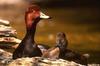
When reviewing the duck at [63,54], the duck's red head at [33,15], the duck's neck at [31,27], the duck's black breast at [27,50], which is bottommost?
the duck at [63,54]

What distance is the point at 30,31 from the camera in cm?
567

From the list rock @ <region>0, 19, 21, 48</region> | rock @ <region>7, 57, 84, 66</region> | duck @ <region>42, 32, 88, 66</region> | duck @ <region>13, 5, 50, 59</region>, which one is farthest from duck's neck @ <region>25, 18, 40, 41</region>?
rock @ <region>0, 19, 21, 48</region>

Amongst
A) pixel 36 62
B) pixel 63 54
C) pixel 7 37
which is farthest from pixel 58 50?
pixel 36 62

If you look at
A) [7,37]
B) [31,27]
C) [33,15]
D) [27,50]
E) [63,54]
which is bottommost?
[63,54]

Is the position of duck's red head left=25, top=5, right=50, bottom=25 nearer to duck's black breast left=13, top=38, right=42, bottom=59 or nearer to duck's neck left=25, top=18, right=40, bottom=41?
duck's neck left=25, top=18, right=40, bottom=41

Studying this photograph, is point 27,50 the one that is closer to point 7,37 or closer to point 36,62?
point 36,62

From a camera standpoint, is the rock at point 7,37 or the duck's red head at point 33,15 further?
the rock at point 7,37

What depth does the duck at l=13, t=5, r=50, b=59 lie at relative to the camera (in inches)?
221

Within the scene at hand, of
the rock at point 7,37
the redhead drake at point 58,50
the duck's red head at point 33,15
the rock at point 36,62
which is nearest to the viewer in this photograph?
the rock at point 36,62

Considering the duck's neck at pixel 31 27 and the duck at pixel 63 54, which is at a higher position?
the duck's neck at pixel 31 27

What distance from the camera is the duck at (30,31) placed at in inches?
221

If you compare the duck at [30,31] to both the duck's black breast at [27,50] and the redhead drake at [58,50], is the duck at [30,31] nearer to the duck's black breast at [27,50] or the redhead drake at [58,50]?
the duck's black breast at [27,50]

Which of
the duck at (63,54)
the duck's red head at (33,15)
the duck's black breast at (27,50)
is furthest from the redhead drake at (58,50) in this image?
the duck's red head at (33,15)

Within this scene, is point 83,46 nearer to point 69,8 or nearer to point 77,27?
point 77,27
